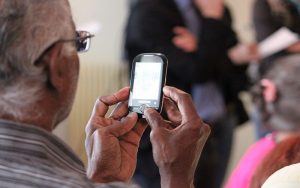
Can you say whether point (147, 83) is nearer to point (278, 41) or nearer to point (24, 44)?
point (24, 44)

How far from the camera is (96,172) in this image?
3.49ft

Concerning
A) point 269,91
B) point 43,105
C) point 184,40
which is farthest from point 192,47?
point 43,105

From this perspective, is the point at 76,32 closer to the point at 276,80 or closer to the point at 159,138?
the point at 159,138

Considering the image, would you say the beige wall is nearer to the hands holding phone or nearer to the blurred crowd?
the blurred crowd

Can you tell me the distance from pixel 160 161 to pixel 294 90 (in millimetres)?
964

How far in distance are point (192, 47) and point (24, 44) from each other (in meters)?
1.43

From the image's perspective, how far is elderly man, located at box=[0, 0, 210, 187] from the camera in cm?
91

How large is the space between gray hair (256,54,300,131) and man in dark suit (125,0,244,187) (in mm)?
372

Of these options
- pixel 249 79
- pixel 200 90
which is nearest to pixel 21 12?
pixel 200 90

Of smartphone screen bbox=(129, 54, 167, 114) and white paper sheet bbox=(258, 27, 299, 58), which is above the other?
smartphone screen bbox=(129, 54, 167, 114)

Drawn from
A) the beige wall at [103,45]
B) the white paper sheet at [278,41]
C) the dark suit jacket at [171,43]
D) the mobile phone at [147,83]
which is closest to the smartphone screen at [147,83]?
the mobile phone at [147,83]

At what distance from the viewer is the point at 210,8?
242 centimetres

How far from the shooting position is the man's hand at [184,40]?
225 centimetres

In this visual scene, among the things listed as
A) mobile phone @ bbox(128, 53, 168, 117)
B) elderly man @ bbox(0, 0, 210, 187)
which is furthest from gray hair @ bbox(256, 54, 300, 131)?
elderly man @ bbox(0, 0, 210, 187)
